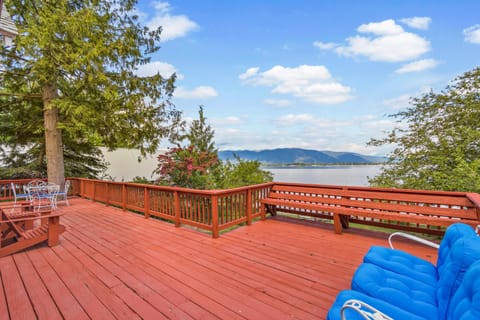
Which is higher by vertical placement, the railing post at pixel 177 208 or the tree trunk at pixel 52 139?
the tree trunk at pixel 52 139

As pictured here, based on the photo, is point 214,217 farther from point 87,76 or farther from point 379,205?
point 87,76

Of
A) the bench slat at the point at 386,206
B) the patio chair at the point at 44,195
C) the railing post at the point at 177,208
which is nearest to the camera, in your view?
the bench slat at the point at 386,206

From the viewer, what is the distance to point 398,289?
1595 mm

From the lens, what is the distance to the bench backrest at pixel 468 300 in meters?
0.97

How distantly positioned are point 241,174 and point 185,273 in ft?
20.1

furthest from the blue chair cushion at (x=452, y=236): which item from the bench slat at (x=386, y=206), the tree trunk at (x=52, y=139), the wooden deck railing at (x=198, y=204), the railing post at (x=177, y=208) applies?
the tree trunk at (x=52, y=139)

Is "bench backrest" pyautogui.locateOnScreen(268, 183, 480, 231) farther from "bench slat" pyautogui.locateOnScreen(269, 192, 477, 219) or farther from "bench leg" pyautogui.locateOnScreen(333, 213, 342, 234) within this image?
"bench leg" pyautogui.locateOnScreen(333, 213, 342, 234)

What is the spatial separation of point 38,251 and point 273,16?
24.4 feet

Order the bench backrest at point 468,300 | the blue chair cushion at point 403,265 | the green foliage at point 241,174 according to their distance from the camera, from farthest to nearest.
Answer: the green foliage at point 241,174 → the blue chair cushion at point 403,265 → the bench backrest at point 468,300

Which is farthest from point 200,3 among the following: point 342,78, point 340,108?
point 340,108

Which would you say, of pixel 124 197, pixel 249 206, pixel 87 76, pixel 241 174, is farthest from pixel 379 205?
pixel 87 76

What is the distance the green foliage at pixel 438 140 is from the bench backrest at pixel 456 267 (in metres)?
4.03

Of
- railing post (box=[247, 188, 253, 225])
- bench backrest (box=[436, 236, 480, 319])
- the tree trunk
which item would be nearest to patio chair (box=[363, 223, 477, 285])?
bench backrest (box=[436, 236, 480, 319])

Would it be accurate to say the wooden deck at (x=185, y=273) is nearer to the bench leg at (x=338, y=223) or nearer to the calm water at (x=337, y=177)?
the bench leg at (x=338, y=223)
